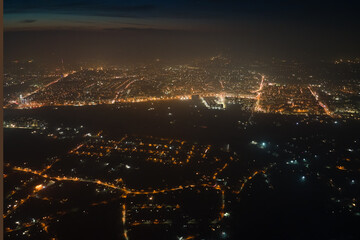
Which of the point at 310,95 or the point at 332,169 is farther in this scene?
the point at 310,95

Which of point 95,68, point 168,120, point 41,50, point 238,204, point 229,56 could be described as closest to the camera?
point 238,204

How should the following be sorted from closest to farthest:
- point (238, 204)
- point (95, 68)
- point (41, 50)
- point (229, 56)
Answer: point (238, 204) < point (95, 68) < point (41, 50) < point (229, 56)

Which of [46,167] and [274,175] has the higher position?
[274,175]

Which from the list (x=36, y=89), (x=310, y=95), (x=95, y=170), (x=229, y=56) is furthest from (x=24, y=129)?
(x=229, y=56)

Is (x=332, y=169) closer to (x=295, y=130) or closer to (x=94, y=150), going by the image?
(x=295, y=130)

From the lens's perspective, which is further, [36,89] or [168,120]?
[36,89]

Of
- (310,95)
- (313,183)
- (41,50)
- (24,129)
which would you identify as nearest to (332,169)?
(313,183)

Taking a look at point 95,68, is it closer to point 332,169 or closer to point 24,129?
point 24,129

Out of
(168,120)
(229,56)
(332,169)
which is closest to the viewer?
(332,169)

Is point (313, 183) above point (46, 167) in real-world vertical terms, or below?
above
